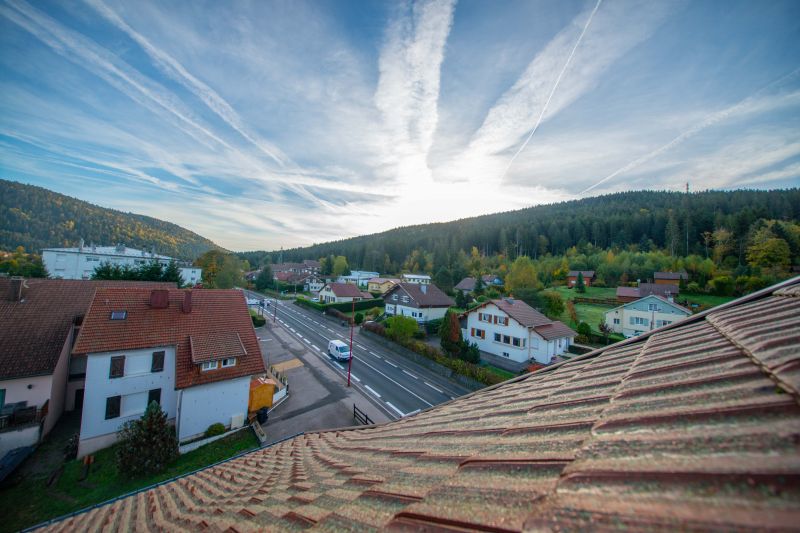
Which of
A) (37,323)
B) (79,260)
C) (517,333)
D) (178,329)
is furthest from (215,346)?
(79,260)

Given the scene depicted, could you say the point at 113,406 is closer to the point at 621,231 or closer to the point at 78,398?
the point at 78,398

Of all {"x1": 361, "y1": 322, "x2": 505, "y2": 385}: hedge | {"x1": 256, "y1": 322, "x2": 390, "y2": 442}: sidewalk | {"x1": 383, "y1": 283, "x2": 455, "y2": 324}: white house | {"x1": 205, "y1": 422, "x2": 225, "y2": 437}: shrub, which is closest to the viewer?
{"x1": 205, "y1": 422, "x2": 225, "y2": 437}: shrub

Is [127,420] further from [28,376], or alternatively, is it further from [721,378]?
[721,378]

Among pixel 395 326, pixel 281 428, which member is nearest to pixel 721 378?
pixel 281 428

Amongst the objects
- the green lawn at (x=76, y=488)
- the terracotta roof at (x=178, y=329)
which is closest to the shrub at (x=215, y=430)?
the green lawn at (x=76, y=488)

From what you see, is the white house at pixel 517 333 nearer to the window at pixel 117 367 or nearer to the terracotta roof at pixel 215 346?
the terracotta roof at pixel 215 346

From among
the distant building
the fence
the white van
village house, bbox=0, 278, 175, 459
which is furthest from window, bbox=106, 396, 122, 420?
the distant building

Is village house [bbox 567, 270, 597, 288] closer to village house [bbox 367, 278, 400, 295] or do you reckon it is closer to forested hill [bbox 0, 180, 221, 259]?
village house [bbox 367, 278, 400, 295]
